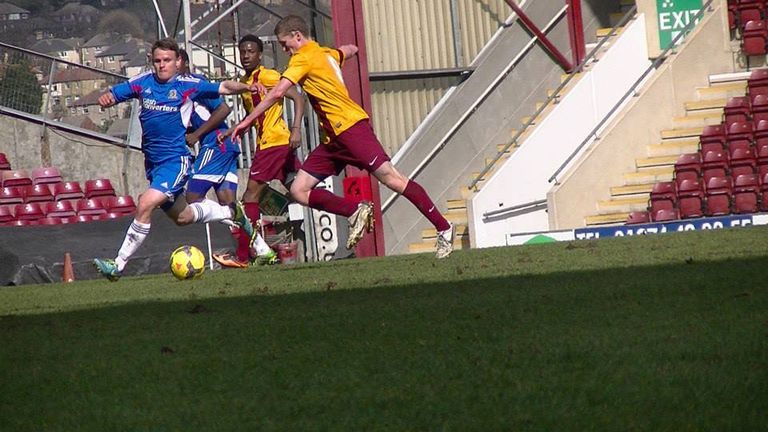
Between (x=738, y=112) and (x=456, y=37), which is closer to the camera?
(x=738, y=112)

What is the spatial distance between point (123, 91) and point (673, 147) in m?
10.3

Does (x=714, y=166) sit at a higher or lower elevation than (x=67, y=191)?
lower

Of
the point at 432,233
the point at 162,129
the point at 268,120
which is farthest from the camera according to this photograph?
the point at 432,233

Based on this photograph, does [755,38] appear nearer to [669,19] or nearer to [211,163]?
[669,19]

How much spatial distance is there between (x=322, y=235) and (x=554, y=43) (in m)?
5.28

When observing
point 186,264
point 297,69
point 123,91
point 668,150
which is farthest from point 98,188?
point 297,69

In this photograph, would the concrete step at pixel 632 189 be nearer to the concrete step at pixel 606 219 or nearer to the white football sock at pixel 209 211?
the concrete step at pixel 606 219

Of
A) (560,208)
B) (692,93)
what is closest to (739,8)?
(692,93)

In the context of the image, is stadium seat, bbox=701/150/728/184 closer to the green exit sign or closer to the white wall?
the white wall

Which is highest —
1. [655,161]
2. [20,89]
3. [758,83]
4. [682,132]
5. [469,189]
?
[20,89]

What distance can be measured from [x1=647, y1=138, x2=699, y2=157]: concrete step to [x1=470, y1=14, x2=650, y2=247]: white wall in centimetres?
110

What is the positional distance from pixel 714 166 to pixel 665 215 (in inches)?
40.4

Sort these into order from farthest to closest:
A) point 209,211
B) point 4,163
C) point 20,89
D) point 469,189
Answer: point 20,89
point 4,163
point 469,189
point 209,211

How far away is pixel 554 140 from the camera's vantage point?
2075 centimetres
